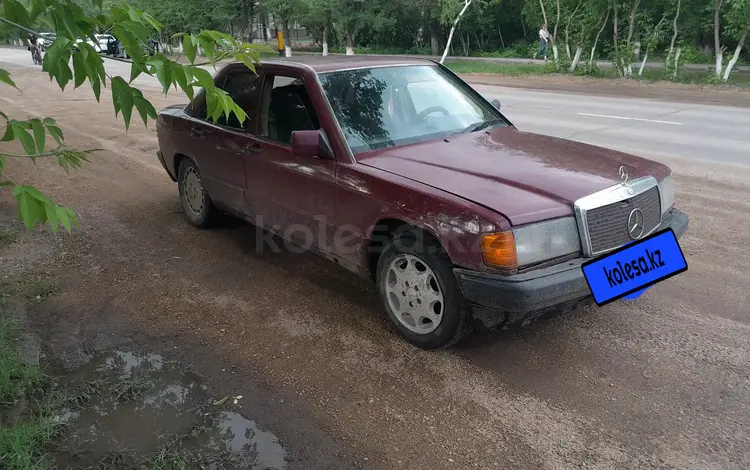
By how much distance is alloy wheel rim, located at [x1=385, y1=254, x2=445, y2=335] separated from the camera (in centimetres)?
353

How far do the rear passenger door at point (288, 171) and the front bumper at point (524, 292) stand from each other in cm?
129

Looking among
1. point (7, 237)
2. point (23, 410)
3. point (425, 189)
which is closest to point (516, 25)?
point (7, 237)

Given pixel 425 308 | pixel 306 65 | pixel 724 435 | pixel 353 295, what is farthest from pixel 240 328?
pixel 724 435

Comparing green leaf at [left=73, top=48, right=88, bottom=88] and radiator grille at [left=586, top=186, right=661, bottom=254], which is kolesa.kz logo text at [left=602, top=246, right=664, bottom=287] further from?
green leaf at [left=73, top=48, right=88, bottom=88]

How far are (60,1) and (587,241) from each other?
8.92 ft

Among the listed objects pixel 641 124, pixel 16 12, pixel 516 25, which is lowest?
A: pixel 641 124

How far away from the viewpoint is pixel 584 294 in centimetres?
323

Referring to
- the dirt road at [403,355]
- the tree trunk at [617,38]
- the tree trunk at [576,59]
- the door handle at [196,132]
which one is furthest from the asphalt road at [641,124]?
the tree trunk at [576,59]

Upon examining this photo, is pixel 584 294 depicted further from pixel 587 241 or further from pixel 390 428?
pixel 390 428

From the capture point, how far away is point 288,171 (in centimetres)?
436

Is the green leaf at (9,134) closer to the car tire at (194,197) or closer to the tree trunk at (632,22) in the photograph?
the car tire at (194,197)

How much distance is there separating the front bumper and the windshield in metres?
1.32

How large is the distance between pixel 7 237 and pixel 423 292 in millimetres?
4520

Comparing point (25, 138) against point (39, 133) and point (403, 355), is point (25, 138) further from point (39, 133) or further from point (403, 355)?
point (403, 355)
